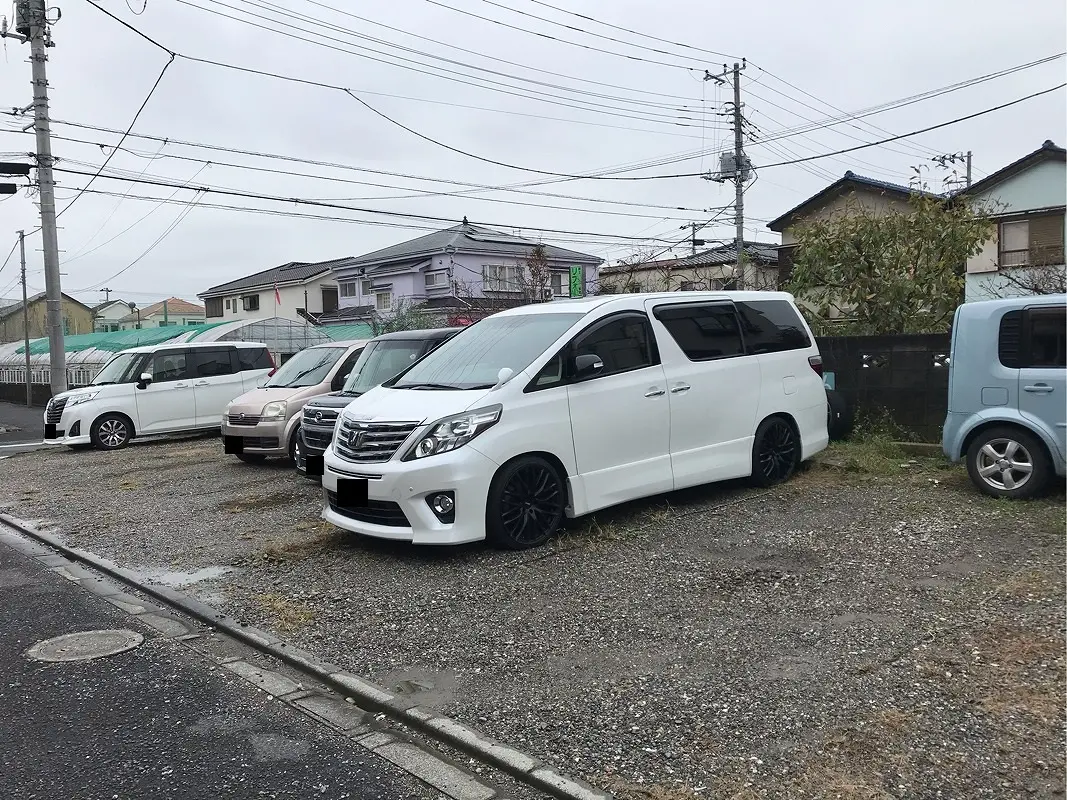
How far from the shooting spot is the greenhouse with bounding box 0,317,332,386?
24453 millimetres

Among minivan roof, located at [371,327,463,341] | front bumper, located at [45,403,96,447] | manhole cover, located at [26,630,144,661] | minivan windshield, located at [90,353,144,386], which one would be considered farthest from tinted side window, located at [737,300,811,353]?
front bumper, located at [45,403,96,447]

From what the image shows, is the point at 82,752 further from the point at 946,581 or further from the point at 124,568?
the point at 946,581

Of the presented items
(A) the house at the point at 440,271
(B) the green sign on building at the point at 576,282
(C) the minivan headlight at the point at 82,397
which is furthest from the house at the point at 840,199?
(C) the minivan headlight at the point at 82,397

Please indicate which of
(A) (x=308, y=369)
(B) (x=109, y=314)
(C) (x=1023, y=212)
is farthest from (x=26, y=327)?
(B) (x=109, y=314)

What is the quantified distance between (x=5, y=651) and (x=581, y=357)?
12.9 feet

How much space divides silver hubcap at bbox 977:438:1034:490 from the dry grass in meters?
5.11

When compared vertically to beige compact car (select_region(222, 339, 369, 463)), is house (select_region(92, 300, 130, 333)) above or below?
above

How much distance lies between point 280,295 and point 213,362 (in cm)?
Answer: 2857

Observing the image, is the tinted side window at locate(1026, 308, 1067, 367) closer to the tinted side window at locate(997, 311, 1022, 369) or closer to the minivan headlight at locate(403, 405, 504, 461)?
the tinted side window at locate(997, 311, 1022, 369)

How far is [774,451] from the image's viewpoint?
7.55 m

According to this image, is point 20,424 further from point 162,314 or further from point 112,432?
point 162,314

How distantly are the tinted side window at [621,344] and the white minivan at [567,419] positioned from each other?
1cm

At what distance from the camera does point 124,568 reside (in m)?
6.34

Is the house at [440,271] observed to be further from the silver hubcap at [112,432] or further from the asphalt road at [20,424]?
the silver hubcap at [112,432]
